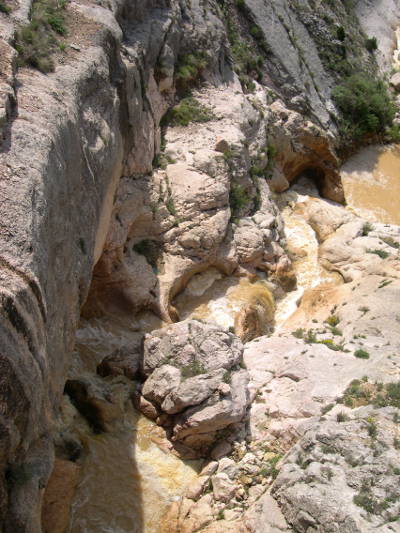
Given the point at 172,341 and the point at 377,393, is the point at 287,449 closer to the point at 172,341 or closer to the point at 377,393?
the point at 377,393

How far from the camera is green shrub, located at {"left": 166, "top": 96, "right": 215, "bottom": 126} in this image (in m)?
22.4

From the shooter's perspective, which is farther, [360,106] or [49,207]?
[360,106]

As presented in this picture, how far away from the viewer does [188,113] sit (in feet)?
73.9

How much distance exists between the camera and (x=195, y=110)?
2272 centimetres

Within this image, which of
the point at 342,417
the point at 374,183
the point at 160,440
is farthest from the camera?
the point at 374,183

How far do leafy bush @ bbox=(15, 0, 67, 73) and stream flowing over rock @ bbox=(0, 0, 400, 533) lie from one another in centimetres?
7

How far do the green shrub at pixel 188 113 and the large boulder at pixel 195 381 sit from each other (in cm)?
958

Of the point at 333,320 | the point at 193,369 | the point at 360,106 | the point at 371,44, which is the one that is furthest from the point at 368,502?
the point at 371,44

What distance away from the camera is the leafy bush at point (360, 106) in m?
31.1

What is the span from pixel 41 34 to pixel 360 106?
21.9 metres

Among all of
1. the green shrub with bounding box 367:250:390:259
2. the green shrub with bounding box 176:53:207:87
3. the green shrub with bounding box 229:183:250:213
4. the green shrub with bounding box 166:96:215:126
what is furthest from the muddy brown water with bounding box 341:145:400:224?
the green shrub with bounding box 176:53:207:87

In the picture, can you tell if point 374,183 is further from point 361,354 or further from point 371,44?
point 361,354

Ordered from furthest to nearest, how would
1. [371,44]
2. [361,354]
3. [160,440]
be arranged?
1. [371,44]
2. [361,354]
3. [160,440]

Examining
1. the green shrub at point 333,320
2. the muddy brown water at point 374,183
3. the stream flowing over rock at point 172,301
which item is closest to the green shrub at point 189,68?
the stream flowing over rock at point 172,301
